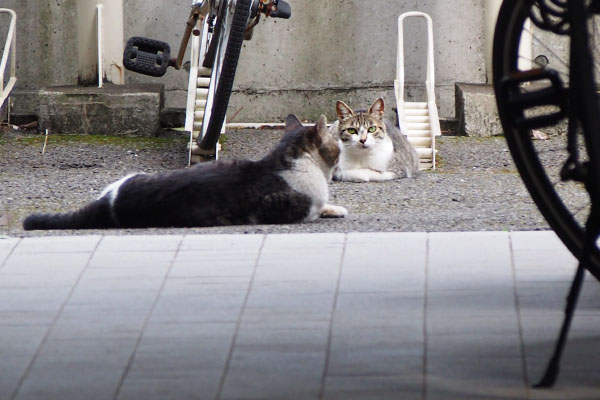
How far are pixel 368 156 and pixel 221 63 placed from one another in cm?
155

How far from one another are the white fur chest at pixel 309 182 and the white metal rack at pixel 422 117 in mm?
2731

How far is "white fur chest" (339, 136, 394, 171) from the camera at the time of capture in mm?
7887

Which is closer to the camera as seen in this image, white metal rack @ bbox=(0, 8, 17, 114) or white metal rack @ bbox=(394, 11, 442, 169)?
white metal rack @ bbox=(394, 11, 442, 169)

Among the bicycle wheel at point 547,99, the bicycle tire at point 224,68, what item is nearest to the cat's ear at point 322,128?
the bicycle tire at point 224,68

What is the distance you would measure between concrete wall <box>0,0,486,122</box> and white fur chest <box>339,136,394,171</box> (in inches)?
78.0

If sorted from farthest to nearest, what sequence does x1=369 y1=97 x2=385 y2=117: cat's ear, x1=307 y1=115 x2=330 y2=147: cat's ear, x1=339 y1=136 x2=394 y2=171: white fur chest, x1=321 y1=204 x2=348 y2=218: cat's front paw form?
x1=369 y1=97 x2=385 y2=117: cat's ear
x1=339 y1=136 x2=394 y2=171: white fur chest
x1=307 y1=115 x2=330 y2=147: cat's ear
x1=321 y1=204 x2=348 y2=218: cat's front paw

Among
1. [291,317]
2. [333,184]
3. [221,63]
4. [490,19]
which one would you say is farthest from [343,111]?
[291,317]

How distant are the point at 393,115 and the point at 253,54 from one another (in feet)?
4.79

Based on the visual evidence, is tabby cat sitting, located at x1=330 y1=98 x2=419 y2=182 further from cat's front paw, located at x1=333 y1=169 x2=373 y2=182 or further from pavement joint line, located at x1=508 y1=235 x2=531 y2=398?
pavement joint line, located at x1=508 y1=235 x2=531 y2=398

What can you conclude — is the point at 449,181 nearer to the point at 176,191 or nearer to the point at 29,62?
the point at 176,191

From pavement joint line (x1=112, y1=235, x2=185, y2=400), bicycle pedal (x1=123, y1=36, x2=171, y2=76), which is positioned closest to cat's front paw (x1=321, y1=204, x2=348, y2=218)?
pavement joint line (x1=112, y1=235, x2=185, y2=400)

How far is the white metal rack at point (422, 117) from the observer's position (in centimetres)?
831

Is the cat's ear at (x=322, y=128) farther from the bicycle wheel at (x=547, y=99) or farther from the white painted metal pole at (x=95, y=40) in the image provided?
the white painted metal pole at (x=95, y=40)

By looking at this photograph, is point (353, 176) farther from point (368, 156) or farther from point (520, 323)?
point (520, 323)
